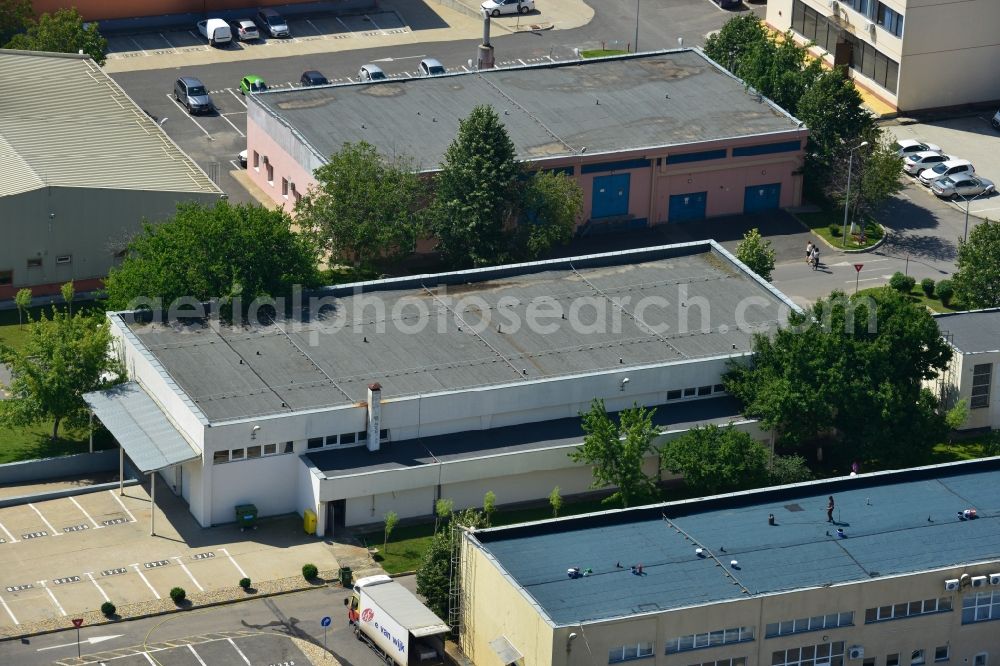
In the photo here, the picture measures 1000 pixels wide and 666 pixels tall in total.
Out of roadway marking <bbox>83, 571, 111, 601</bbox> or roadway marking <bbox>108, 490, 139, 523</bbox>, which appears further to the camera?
roadway marking <bbox>108, 490, 139, 523</bbox>

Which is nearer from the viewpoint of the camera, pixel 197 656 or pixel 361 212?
pixel 197 656

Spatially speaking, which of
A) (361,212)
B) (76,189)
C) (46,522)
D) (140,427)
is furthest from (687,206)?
(46,522)

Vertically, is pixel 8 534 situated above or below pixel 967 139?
below

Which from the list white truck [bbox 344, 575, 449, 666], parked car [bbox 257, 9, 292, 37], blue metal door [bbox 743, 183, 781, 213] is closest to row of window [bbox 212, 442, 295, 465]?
white truck [bbox 344, 575, 449, 666]

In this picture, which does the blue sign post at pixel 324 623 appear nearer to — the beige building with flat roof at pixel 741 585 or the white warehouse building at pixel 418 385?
the beige building with flat roof at pixel 741 585

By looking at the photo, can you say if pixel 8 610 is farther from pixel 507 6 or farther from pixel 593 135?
pixel 507 6

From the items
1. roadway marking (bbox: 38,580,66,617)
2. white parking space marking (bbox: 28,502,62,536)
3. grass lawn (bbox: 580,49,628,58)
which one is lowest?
roadway marking (bbox: 38,580,66,617)

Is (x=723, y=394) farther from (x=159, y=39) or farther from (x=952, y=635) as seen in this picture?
(x=159, y=39)

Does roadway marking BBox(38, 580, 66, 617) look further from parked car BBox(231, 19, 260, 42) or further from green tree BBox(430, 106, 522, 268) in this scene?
parked car BBox(231, 19, 260, 42)
